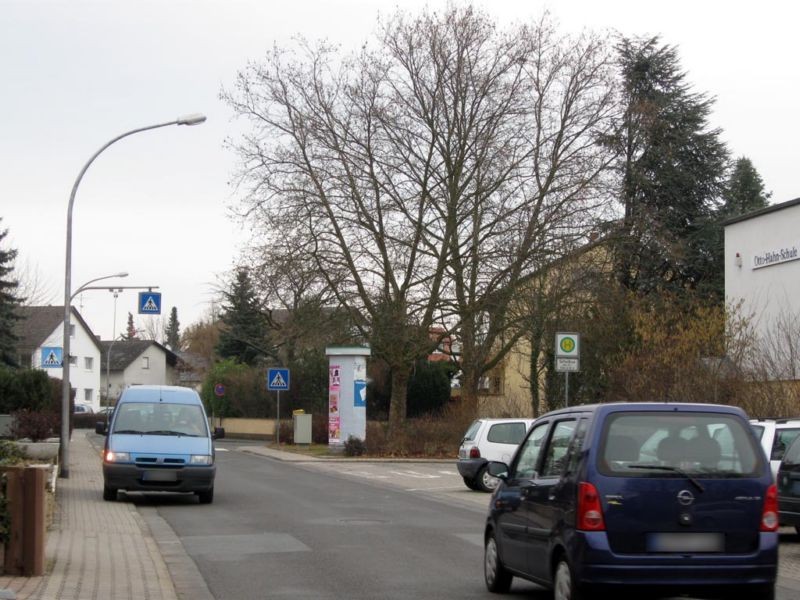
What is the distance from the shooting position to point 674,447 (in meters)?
8.10

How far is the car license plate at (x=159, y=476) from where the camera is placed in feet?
61.5

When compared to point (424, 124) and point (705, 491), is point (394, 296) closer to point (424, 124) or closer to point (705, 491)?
point (424, 124)

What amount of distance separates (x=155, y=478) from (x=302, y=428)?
26.6 m

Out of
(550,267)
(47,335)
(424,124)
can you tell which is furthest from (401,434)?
(47,335)

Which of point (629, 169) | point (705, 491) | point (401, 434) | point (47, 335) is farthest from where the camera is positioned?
point (47, 335)

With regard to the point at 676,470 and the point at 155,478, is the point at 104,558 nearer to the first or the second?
the point at 676,470

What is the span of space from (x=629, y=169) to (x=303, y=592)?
39.0 m

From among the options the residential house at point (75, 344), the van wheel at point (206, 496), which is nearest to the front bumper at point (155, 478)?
the van wheel at point (206, 496)

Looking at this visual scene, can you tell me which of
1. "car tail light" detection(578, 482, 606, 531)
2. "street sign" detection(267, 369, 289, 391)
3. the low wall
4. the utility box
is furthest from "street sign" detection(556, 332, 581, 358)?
the low wall

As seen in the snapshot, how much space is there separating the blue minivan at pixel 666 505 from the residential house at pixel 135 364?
3838 inches

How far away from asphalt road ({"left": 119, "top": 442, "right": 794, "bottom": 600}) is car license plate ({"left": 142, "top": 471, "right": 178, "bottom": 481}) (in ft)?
1.72

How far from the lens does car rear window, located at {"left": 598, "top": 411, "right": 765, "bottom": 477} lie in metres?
8.00

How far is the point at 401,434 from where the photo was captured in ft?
126

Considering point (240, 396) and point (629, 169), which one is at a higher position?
point (629, 169)
